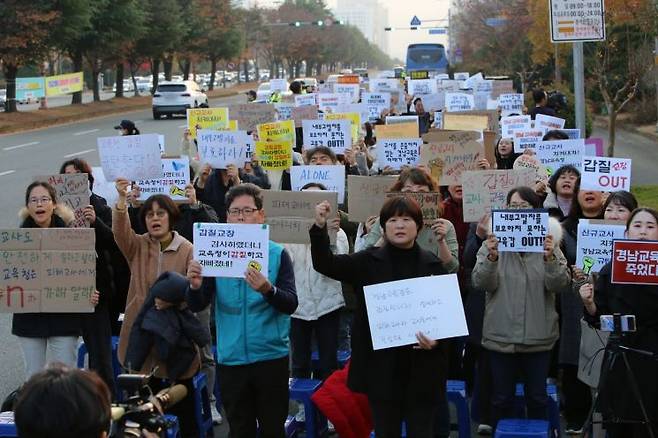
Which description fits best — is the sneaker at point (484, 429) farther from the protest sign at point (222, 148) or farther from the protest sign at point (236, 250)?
the protest sign at point (222, 148)

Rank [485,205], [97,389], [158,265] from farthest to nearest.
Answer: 1. [485,205]
2. [158,265]
3. [97,389]

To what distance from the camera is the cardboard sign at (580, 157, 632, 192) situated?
765cm

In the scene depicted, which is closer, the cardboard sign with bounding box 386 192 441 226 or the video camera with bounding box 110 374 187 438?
the video camera with bounding box 110 374 187 438

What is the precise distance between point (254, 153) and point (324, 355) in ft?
14.9

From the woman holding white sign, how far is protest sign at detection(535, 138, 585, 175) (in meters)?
5.38

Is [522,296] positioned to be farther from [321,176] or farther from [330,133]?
[330,133]

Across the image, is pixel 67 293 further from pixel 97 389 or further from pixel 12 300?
pixel 97 389

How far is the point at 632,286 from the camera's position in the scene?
5664mm

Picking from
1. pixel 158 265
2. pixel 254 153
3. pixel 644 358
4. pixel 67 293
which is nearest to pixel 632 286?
pixel 644 358

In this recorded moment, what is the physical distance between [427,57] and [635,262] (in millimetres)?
48347

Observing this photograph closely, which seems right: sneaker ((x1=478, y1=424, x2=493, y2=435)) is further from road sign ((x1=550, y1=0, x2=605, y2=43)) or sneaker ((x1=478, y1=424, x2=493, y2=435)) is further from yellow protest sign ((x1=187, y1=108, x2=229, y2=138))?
yellow protest sign ((x1=187, y1=108, x2=229, y2=138))

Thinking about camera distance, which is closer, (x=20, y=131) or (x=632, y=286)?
(x=632, y=286)

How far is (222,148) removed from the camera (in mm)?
10242

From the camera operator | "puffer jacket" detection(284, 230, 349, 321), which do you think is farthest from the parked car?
the camera operator
